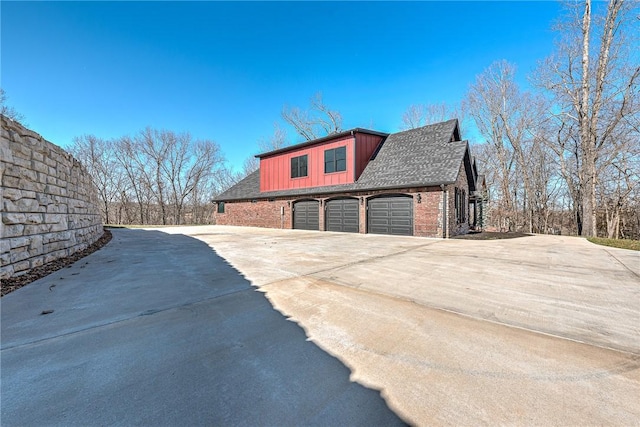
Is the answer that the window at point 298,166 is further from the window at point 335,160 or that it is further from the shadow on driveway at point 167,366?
the shadow on driveway at point 167,366

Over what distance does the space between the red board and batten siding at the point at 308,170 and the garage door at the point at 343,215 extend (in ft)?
4.33

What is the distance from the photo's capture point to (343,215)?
592 inches

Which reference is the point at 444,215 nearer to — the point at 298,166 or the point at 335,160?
the point at 335,160

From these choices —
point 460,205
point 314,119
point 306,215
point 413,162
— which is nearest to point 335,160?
point 306,215

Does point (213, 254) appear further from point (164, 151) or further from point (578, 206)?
point (164, 151)

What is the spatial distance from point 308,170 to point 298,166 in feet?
3.51

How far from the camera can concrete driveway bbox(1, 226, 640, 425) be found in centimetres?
162

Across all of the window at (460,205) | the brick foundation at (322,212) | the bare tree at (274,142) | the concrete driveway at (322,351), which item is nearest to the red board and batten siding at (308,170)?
the brick foundation at (322,212)

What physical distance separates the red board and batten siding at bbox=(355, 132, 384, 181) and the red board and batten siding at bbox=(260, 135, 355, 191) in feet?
1.28

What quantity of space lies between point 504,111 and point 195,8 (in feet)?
73.8

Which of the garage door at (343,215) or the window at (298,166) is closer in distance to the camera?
the garage door at (343,215)

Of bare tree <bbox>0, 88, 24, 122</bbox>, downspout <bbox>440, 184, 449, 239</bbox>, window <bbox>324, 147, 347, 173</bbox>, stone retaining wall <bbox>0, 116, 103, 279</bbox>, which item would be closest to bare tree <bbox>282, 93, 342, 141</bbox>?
window <bbox>324, 147, 347, 173</bbox>

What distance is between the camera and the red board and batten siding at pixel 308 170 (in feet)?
50.3

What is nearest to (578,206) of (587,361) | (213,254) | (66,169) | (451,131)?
(451,131)
